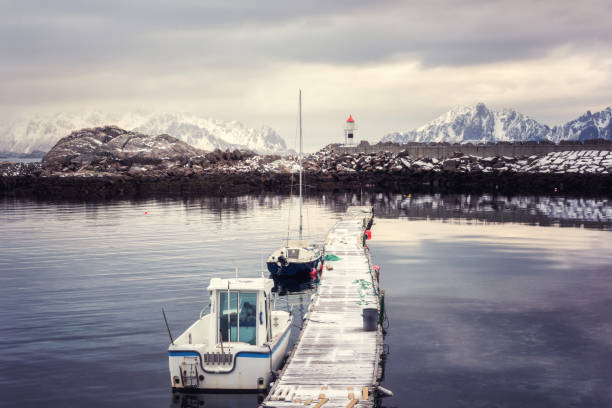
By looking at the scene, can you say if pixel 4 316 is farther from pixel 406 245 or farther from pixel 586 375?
pixel 406 245

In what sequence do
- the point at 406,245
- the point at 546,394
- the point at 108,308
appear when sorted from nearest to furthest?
1. the point at 546,394
2. the point at 108,308
3. the point at 406,245

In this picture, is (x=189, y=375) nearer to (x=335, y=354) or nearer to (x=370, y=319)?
(x=335, y=354)

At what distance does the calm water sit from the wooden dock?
194cm

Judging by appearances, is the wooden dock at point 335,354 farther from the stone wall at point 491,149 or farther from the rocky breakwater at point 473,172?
the stone wall at point 491,149

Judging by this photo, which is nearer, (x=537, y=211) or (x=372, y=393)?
(x=372, y=393)

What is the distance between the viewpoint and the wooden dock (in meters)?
19.2

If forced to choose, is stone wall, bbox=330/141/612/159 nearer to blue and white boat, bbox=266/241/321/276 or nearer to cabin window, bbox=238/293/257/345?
blue and white boat, bbox=266/241/321/276

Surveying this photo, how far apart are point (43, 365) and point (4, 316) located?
9.77m

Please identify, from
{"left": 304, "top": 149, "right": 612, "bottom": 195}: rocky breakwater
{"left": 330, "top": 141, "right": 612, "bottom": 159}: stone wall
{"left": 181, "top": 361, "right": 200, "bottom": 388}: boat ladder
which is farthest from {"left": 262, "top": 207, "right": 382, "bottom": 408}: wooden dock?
{"left": 330, "top": 141, "right": 612, "bottom": 159}: stone wall

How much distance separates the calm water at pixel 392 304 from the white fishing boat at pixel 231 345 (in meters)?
0.98

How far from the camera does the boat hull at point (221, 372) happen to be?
21.3 m

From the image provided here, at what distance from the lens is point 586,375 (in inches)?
966

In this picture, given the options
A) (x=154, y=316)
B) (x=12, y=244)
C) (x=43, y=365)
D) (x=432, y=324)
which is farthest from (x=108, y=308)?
(x=12, y=244)

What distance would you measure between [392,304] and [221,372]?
56.1 feet
